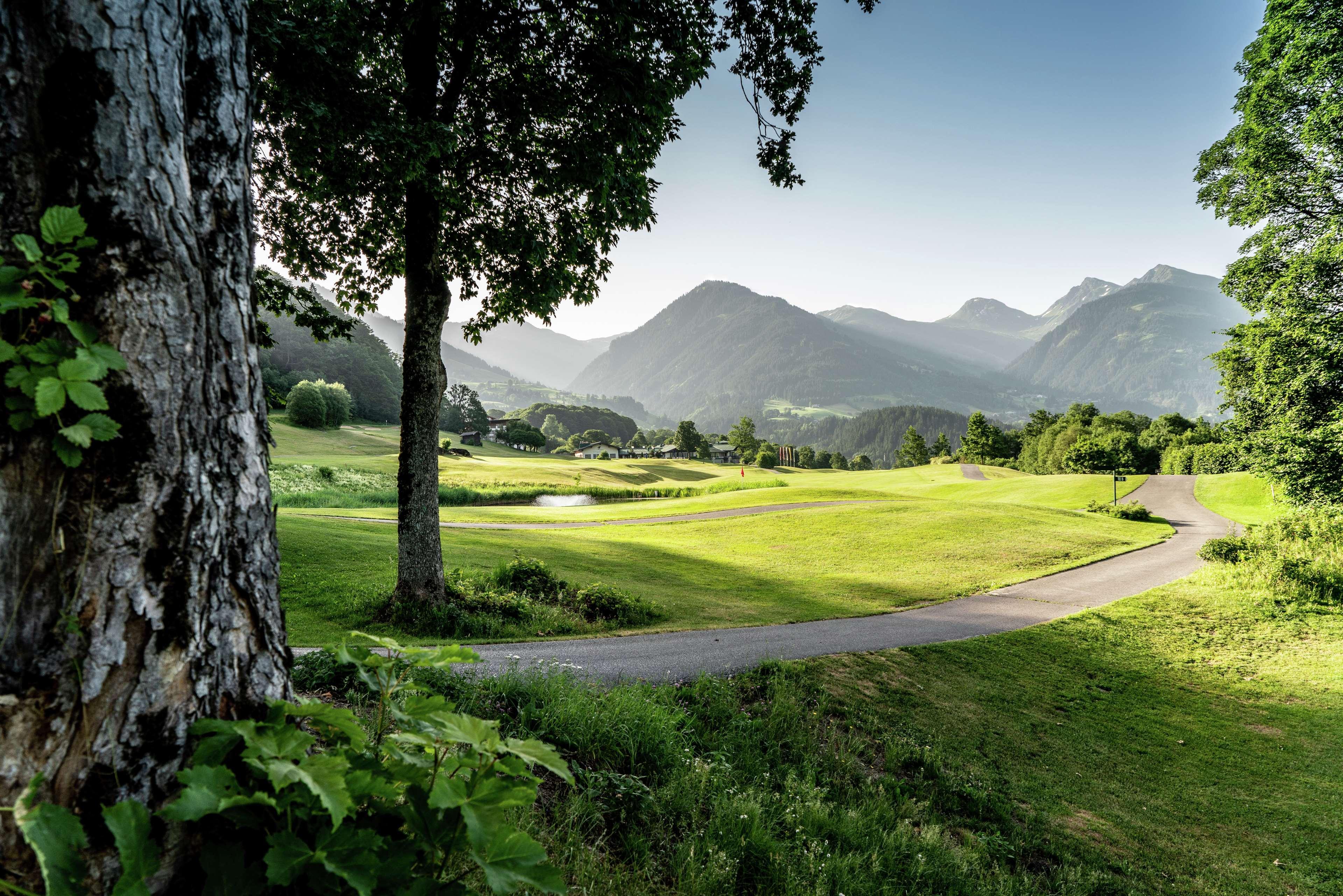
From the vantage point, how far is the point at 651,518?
113 ft

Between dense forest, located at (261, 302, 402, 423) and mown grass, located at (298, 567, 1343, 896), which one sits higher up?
dense forest, located at (261, 302, 402, 423)

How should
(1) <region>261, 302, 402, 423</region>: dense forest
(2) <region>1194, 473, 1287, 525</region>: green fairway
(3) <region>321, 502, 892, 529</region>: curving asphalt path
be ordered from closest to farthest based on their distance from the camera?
(3) <region>321, 502, 892, 529</region>: curving asphalt path < (2) <region>1194, 473, 1287, 525</region>: green fairway < (1) <region>261, 302, 402, 423</region>: dense forest

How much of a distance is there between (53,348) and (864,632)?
1340cm

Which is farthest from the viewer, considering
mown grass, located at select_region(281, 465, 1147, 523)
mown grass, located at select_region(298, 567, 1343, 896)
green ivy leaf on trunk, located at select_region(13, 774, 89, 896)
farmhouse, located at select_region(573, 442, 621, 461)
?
farmhouse, located at select_region(573, 442, 621, 461)

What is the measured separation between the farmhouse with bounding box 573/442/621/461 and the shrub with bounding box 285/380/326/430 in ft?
200

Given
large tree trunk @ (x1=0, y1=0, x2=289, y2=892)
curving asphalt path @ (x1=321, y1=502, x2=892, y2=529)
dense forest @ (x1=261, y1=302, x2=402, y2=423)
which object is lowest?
curving asphalt path @ (x1=321, y1=502, x2=892, y2=529)

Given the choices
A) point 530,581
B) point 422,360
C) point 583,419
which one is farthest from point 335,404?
point 583,419

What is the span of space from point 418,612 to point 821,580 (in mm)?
13793

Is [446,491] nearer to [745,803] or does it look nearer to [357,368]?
[745,803]

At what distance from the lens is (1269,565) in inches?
688

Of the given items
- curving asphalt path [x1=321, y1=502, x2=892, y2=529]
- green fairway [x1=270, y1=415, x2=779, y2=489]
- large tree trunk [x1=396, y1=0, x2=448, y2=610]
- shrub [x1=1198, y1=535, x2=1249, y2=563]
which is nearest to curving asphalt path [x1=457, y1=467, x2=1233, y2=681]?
shrub [x1=1198, y1=535, x2=1249, y2=563]

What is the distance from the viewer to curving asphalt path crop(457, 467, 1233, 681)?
27.1 feet

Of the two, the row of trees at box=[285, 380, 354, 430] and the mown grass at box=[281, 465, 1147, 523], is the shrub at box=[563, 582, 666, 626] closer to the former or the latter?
the mown grass at box=[281, 465, 1147, 523]

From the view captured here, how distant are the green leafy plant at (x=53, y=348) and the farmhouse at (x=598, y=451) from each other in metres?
119
